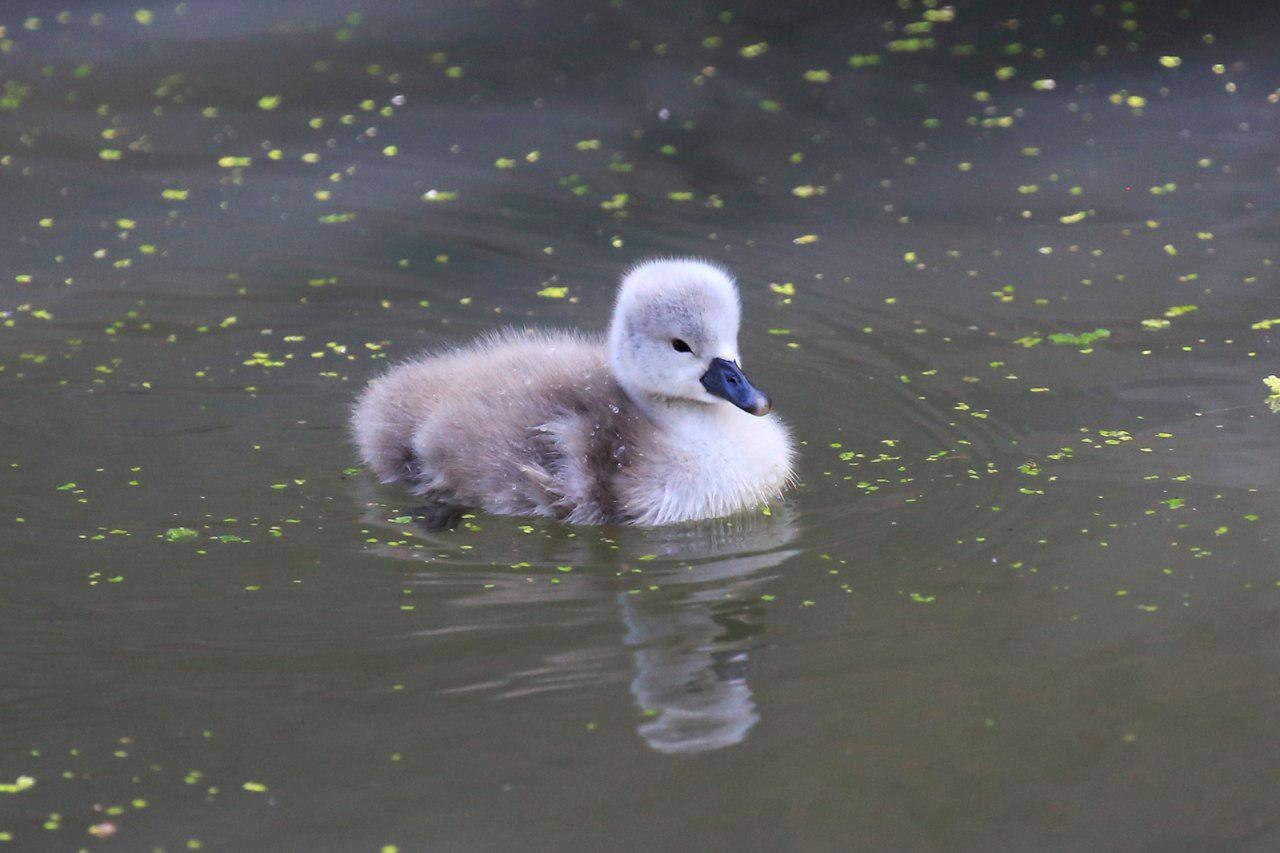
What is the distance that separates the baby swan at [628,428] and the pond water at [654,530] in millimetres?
87

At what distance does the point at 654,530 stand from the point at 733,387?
0.36m

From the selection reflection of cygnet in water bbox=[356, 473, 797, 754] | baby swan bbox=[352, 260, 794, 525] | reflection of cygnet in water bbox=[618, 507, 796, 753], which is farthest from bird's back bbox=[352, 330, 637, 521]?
reflection of cygnet in water bbox=[618, 507, 796, 753]

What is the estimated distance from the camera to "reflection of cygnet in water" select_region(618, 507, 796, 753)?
10.1 ft

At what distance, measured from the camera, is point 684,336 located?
411cm

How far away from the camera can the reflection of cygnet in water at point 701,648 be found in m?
3.08

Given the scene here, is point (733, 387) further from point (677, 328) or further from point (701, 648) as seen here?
point (701, 648)

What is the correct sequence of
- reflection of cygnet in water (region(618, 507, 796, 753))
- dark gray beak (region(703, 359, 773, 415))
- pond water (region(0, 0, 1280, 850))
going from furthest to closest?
dark gray beak (region(703, 359, 773, 415)), reflection of cygnet in water (region(618, 507, 796, 753)), pond water (region(0, 0, 1280, 850))

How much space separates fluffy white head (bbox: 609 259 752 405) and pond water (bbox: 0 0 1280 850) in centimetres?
36

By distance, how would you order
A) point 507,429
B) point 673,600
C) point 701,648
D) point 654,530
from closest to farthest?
point 701,648
point 673,600
point 654,530
point 507,429

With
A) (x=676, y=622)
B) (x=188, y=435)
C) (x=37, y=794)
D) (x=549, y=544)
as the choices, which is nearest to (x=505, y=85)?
(x=188, y=435)

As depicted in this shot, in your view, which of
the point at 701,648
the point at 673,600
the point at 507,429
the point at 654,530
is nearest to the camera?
the point at 701,648

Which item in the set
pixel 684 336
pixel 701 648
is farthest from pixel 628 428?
pixel 701 648

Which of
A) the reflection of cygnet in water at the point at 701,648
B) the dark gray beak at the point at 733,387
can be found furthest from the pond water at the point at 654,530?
the dark gray beak at the point at 733,387

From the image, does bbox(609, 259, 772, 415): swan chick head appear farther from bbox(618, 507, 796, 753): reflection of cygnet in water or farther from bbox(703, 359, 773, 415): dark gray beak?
bbox(618, 507, 796, 753): reflection of cygnet in water
